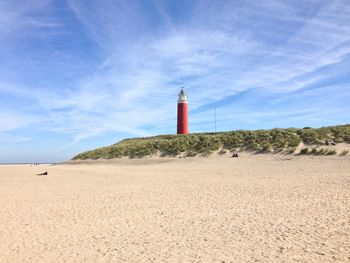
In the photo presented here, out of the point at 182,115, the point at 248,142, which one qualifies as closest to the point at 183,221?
the point at 248,142

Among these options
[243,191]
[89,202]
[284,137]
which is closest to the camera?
[89,202]

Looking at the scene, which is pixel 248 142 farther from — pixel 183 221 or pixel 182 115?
pixel 183 221

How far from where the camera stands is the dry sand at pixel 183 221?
7.66 m

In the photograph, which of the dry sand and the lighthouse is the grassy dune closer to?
the dry sand

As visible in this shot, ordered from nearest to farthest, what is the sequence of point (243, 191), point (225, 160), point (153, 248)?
point (153, 248), point (243, 191), point (225, 160)

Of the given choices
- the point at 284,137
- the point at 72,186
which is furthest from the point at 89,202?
the point at 284,137

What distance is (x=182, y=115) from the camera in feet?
157

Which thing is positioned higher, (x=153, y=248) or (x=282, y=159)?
(x=282, y=159)

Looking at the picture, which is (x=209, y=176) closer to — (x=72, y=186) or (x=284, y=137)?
(x=72, y=186)

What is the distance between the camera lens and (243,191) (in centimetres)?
1510

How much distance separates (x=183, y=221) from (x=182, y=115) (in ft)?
125

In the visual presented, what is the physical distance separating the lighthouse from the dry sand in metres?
28.8

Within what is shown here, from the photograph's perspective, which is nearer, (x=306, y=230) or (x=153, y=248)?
(x=153, y=248)

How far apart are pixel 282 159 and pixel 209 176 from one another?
6.92 meters
